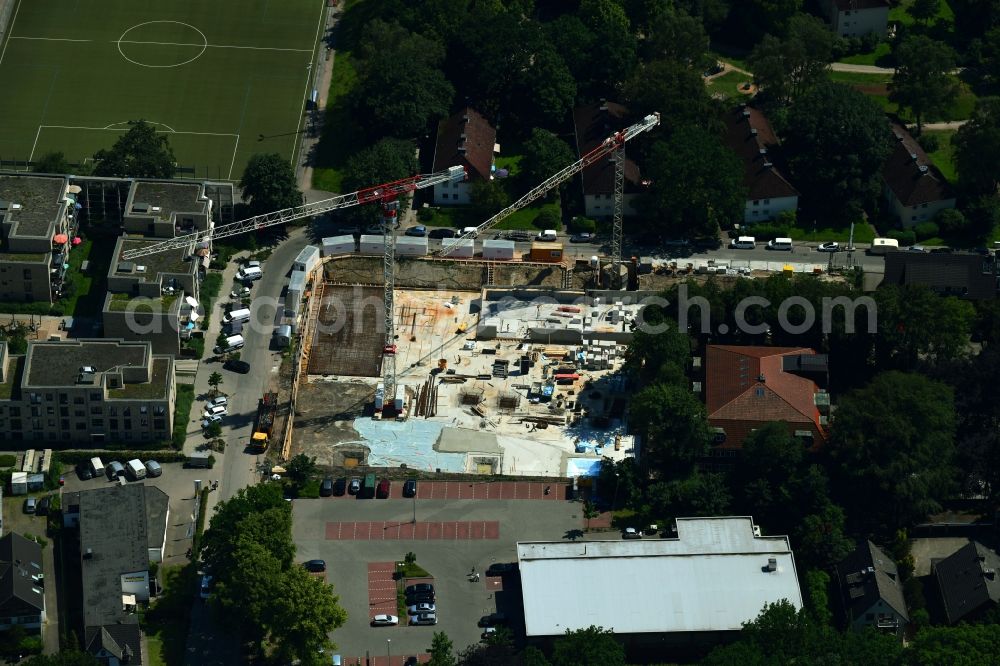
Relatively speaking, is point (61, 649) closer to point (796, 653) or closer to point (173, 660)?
point (173, 660)

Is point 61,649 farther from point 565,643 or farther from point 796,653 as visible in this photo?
point 796,653

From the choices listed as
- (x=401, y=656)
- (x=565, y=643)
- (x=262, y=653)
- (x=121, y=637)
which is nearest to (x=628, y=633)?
(x=565, y=643)

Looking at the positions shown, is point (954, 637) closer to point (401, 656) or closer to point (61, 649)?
point (401, 656)

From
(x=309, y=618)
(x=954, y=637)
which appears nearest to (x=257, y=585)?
(x=309, y=618)

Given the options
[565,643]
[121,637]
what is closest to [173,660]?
[121,637]

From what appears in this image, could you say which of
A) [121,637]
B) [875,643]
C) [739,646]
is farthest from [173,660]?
[875,643]
